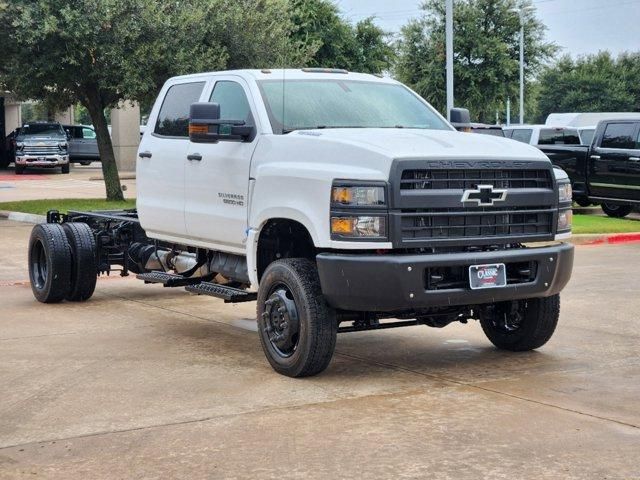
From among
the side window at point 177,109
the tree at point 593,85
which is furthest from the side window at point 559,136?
the tree at point 593,85

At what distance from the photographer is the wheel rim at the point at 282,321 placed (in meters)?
7.55

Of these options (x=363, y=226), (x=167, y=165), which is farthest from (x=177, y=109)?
(x=363, y=226)

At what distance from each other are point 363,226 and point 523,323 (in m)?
1.99

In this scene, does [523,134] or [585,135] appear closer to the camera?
[523,134]

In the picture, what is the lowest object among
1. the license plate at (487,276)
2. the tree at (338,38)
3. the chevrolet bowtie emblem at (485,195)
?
the license plate at (487,276)

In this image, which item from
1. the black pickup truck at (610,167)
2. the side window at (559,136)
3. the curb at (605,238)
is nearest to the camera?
the curb at (605,238)

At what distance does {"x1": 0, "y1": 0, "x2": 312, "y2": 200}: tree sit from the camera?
2106cm

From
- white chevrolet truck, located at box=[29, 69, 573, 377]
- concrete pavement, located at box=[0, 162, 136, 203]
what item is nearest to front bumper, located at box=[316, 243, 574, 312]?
white chevrolet truck, located at box=[29, 69, 573, 377]

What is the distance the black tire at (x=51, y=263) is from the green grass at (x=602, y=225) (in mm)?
10015

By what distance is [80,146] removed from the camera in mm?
47281

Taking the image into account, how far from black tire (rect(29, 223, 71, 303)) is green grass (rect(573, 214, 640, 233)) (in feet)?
32.9

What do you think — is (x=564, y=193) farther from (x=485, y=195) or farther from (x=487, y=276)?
(x=487, y=276)

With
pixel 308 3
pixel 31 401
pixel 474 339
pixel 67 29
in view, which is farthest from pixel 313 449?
pixel 308 3

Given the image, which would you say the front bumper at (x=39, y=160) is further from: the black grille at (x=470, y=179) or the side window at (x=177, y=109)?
the black grille at (x=470, y=179)
